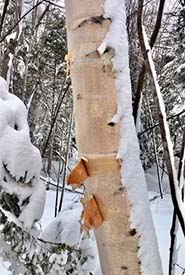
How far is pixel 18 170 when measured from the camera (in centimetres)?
115

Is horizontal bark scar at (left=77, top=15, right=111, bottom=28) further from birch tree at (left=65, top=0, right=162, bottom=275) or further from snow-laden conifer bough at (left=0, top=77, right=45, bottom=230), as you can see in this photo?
snow-laden conifer bough at (left=0, top=77, right=45, bottom=230)

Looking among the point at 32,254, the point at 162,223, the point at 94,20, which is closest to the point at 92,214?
the point at 94,20

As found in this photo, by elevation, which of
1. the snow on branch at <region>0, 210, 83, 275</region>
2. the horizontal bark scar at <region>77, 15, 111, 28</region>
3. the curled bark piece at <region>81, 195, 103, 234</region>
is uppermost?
the horizontal bark scar at <region>77, 15, 111, 28</region>

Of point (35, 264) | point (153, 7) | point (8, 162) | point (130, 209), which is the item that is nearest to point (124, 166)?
point (130, 209)

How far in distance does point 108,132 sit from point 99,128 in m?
0.02

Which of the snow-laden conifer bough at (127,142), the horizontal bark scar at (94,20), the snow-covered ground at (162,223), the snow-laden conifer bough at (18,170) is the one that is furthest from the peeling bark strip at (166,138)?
the snow-covered ground at (162,223)

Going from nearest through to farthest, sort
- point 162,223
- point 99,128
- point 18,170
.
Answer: point 99,128 → point 18,170 → point 162,223

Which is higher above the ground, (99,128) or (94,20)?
(94,20)

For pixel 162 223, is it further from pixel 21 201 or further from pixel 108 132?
pixel 108 132

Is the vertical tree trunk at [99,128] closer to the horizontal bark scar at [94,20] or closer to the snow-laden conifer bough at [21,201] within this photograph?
the horizontal bark scar at [94,20]

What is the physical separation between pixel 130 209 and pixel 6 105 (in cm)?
67

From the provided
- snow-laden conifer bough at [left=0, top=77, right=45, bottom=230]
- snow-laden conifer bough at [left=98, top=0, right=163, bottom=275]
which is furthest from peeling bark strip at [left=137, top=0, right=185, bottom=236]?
snow-laden conifer bough at [left=98, top=0, right=163, bottom=275]

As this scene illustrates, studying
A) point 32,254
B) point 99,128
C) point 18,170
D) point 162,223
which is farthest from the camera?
point 162,223

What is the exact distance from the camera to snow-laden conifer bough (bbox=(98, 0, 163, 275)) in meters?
0.65
